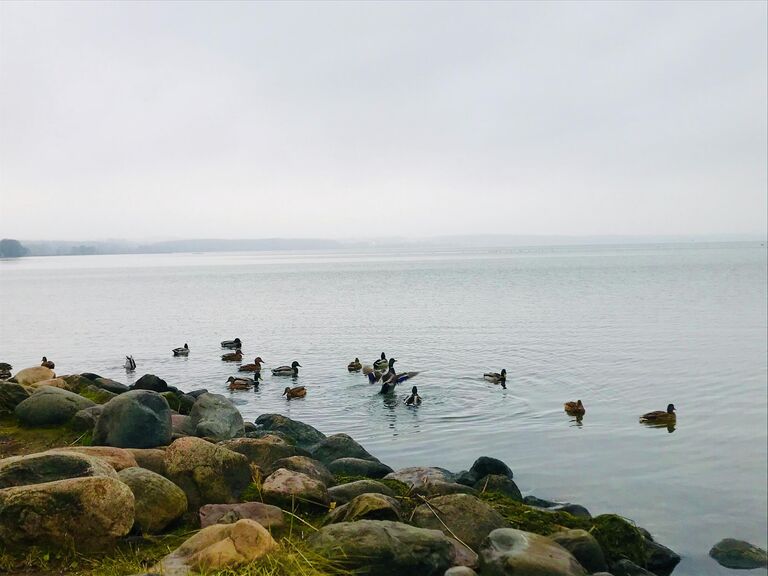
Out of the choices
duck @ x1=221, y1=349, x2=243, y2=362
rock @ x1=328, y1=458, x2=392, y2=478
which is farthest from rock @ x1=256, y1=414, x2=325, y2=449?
duck @ x1=221, y1=349, x2=243, y2=362

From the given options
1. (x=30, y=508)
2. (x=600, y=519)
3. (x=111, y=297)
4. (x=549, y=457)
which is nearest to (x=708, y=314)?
(x=549, y=457)

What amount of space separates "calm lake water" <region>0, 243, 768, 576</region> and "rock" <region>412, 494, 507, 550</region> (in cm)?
314

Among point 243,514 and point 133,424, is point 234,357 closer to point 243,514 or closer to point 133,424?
point 133,424

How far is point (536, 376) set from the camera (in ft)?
77.8

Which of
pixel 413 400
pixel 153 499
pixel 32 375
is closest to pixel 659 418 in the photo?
pixel 413 400

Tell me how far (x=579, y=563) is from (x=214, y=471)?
4.68 meters

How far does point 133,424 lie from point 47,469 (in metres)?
2.84

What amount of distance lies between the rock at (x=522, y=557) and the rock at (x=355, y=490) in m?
2.10

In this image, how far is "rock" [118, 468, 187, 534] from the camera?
24.2 feet

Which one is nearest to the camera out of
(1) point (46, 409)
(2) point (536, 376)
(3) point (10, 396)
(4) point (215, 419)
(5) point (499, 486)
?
(5) point (499, 486)

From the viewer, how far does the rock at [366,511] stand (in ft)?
24.4

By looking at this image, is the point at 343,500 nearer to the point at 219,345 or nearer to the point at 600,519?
the point at 600,519

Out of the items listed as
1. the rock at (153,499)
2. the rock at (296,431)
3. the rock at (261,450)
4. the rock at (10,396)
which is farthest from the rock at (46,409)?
the rock at (153,499)

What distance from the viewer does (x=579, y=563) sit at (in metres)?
7.45
